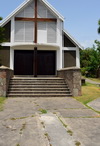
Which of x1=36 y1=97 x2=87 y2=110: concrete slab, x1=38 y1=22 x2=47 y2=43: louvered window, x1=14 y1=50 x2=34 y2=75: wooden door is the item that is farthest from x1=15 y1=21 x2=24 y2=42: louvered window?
x1=36 y1=97 x2=87 y2=110: concrete slab

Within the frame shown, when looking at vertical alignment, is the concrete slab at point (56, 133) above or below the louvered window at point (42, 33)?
below

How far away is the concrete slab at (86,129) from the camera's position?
3777 mm

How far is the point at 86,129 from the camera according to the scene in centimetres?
457

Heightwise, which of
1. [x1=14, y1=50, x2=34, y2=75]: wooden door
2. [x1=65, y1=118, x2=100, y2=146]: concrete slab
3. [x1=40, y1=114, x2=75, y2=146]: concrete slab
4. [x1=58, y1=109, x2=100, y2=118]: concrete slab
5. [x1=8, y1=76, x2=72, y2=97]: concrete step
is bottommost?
[x1=58, y1=109, x2=100, y2=118]: concrete slab

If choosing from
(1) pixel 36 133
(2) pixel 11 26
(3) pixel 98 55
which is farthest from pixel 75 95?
Answer: (3) pixel 98 55

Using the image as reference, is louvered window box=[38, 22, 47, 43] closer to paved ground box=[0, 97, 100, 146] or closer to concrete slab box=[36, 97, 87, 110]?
concrete slab box=[36, 97, 87, 110]

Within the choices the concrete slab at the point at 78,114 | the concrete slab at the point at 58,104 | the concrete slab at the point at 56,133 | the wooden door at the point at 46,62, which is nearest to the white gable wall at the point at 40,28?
the wooden door at the point at 46,62

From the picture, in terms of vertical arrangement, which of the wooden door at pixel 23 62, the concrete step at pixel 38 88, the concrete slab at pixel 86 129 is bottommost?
the concrete slab at pixel 86 129

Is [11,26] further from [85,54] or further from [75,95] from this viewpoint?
[85,54]

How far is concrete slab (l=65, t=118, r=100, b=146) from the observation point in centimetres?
378

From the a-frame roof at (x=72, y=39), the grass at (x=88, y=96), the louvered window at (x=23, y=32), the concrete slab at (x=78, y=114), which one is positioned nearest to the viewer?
the concrete slab at (x=78, y=114)

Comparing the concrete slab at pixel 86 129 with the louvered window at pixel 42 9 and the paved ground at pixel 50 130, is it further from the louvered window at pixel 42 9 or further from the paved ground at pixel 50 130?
the louvered window at pixel 42 9

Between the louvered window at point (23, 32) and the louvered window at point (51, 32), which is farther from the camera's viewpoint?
the louvered window at point (51, 32)

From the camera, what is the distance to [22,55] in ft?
A: 56.6
